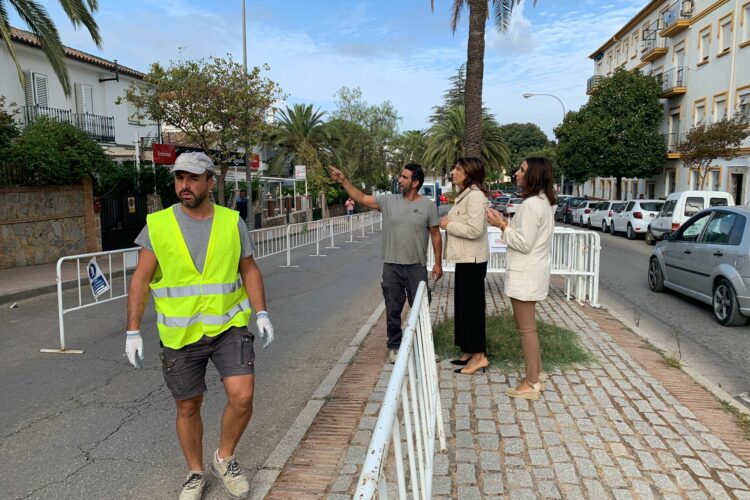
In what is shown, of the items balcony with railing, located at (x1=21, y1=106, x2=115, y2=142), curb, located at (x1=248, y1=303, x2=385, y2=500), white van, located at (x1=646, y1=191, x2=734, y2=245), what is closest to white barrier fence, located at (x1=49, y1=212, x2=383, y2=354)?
curb, located at (x1=248, y1=303, x2=385, y2=500)

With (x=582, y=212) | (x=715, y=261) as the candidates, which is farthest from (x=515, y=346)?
(x=582, y=212)

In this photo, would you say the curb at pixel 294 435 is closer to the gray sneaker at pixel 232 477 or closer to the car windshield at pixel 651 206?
the gray sneaker at pixel 232 477

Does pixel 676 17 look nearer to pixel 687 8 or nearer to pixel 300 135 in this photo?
pixel 687 8

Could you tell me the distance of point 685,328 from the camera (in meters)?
7.71

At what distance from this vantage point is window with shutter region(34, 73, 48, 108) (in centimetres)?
2158

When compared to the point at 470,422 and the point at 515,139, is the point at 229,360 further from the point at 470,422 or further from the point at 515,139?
the point at 515,139

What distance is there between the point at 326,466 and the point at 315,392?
134 centimetres

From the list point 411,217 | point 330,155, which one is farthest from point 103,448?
point 330,155

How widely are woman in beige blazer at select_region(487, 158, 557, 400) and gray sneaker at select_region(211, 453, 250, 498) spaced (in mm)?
2291

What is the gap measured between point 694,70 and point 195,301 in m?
37.7

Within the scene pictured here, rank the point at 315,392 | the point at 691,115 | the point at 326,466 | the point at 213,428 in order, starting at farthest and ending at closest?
the point at 691,115
the point at 315,392
the point at 213,428
the point at 326,466

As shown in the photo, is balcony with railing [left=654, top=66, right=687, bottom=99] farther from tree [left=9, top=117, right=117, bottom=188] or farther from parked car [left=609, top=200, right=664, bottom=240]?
tree [left=9, top=117, right=117, bottom=188]

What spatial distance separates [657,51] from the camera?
124 ft

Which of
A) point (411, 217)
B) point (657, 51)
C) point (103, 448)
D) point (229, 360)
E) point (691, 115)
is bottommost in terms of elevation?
point (103, 448)
